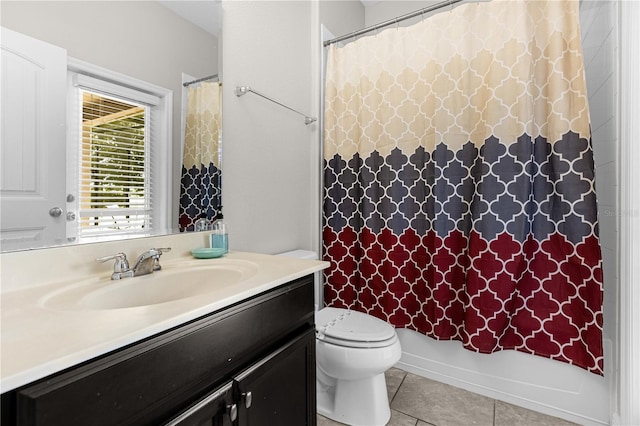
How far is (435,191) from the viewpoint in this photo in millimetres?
1752

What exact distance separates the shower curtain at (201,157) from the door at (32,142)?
0.42 meters

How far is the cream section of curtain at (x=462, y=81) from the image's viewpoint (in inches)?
58.0

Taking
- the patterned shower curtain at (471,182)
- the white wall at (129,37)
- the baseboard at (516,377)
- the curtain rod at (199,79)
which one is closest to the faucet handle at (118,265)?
the white wall at (129,37)

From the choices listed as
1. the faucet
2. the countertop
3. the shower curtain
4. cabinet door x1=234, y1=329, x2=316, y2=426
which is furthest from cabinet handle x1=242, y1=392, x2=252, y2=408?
the shower curtain

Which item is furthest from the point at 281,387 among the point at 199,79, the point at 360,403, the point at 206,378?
the point at 199,79

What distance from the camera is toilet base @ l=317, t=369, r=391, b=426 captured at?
4.93ft

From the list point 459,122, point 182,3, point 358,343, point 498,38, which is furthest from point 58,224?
point 498,38

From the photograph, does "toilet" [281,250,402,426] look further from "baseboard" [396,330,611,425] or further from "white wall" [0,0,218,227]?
"white wall" [0,0,218,227]

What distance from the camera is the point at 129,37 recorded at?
1.12m

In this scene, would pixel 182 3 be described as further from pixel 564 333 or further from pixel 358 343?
pixel 564 333

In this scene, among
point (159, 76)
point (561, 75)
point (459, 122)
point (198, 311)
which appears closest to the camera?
point (198, 311)

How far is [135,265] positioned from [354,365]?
943mm

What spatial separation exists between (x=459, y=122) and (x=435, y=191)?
1.23 ft

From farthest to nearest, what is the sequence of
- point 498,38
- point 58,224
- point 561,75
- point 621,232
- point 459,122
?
point 459,122, point 498,38, point 561,75, point 621,232, point 58,224
